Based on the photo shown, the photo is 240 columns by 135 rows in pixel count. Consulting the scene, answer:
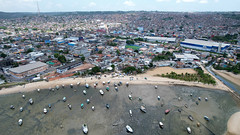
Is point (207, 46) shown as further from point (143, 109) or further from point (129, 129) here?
point (129, 129)

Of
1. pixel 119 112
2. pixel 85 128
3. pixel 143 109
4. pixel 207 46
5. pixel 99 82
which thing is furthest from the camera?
pixel 207 46

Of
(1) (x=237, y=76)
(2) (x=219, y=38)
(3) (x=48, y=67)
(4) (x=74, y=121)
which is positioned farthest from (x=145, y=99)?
(2) (x=219, y=38)

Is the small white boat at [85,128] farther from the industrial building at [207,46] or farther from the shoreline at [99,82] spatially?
the industrial building at [207,46]

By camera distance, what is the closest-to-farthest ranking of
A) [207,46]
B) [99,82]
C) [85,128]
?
[85,128]
[99,82]
[207,46]

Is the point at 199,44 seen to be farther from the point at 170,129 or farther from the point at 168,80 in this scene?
the point at 170,129

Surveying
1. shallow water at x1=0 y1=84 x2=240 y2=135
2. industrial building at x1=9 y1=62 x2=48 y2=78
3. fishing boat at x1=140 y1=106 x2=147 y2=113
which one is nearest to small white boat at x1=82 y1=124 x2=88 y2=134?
shallow water at x1=0 y1=84 x2=240 y2=135

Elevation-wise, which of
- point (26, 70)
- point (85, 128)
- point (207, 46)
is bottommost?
point (85, 128)

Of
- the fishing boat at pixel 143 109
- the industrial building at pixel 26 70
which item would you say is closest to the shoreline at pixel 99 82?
the industrial building at pixel 26 70

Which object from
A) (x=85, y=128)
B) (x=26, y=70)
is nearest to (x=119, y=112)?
(x=85, y=128)

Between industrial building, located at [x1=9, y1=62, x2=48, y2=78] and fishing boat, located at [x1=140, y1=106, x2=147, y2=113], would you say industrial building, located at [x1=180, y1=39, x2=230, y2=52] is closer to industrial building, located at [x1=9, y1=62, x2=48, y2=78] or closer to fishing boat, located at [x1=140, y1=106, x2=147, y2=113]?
fishing boat, located at [x1=140, y1=106, x2=147, y2=113]
